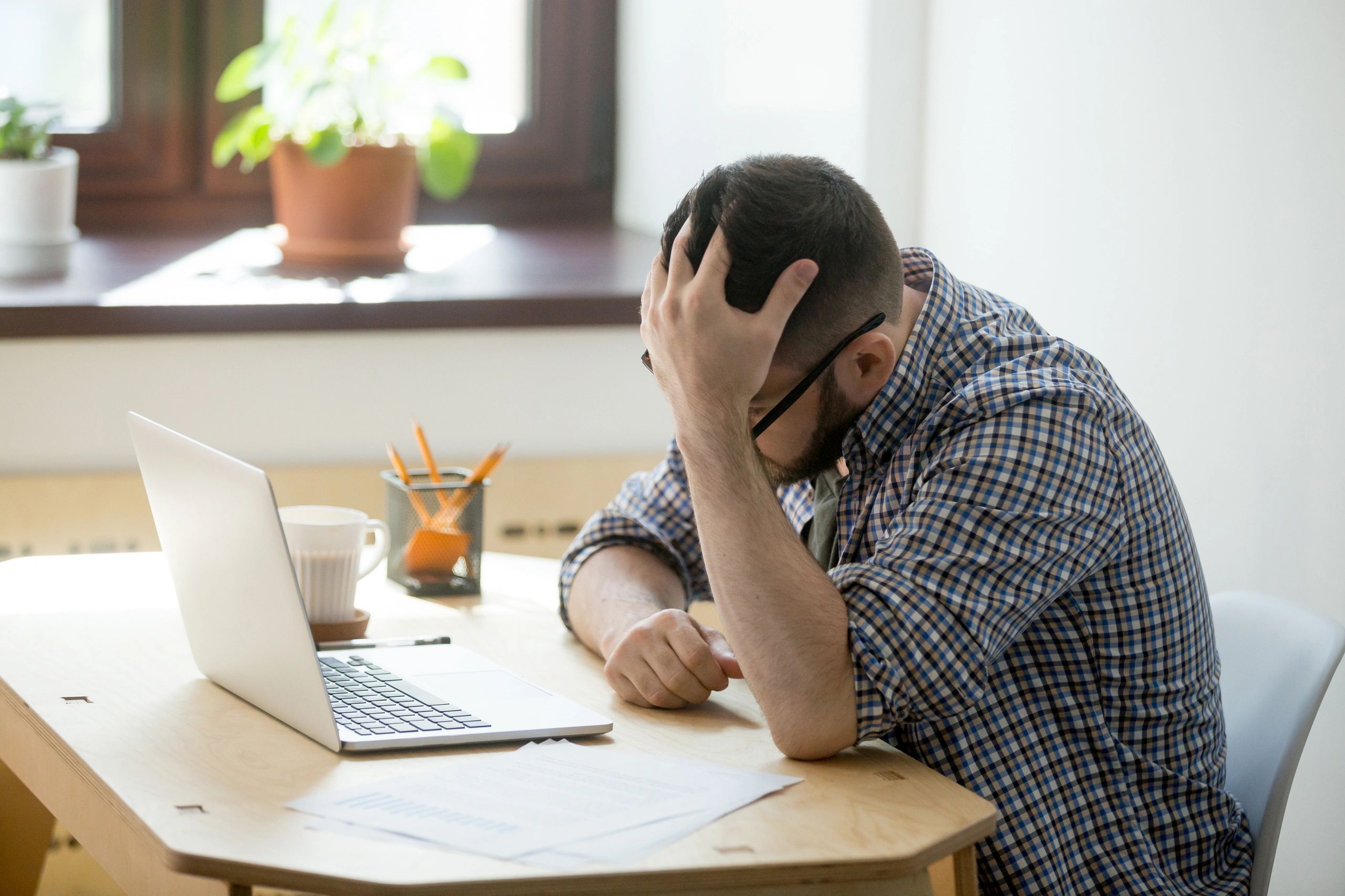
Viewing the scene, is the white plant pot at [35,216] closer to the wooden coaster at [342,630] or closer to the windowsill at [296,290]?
the windowsill at [296,290]

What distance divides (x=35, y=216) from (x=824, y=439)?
62.8 inches

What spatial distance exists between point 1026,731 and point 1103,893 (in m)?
0.15

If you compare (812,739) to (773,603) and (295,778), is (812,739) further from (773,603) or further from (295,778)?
(295,778)

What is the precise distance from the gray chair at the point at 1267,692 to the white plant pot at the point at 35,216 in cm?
184

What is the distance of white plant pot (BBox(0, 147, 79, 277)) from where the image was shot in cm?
239

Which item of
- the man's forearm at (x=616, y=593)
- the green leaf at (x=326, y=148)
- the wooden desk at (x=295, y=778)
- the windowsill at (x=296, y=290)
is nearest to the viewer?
the wooden desk at (x=295, y=778)

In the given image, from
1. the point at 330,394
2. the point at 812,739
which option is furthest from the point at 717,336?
the point at 330,394

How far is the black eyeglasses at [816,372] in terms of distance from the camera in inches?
52.2

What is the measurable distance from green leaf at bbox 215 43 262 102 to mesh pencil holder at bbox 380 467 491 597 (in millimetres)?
1154

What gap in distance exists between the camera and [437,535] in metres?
1.67

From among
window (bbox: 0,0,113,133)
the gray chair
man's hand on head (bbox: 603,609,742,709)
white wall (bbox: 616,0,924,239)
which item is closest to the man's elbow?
man's hand on head (bbox: 603,609,742,709)

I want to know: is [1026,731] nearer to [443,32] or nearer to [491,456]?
[491,456]

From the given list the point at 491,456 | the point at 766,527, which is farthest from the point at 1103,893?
the point at 491,456

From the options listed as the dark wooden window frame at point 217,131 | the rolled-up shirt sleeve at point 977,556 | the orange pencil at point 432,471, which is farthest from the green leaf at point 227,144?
the rolled-up shirt sleeve at point 977,556
